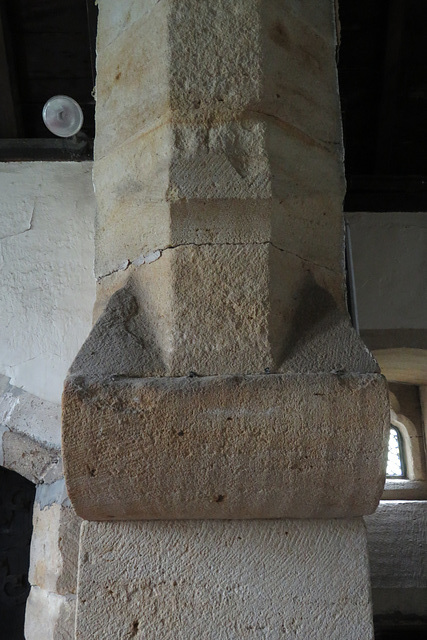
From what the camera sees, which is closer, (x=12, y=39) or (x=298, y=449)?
(x=298, y=449)

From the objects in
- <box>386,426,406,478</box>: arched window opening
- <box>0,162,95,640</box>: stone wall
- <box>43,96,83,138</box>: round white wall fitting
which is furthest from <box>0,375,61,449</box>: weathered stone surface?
<box>386,426,406,478</box>: arched window opening

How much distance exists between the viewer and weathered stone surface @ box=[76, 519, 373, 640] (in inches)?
44.6

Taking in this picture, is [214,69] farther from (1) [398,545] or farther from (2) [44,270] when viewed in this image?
(1) [398,545]

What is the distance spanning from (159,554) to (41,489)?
1228 millimetres

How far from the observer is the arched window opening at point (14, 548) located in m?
2.48

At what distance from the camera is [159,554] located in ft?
3.82

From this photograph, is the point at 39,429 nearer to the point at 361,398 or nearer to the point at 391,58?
the point at 361,398

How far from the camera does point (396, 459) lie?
412 cm

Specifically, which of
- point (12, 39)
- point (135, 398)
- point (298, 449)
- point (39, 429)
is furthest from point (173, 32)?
point (12, 39)

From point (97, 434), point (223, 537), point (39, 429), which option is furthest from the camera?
point (39, 429)

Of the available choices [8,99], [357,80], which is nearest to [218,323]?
[8,99]

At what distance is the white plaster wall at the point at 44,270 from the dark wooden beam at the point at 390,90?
59.9 inches

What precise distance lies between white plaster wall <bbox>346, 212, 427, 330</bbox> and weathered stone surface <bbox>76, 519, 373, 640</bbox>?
1888 millimetres

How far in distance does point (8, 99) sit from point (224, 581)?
260 cm
